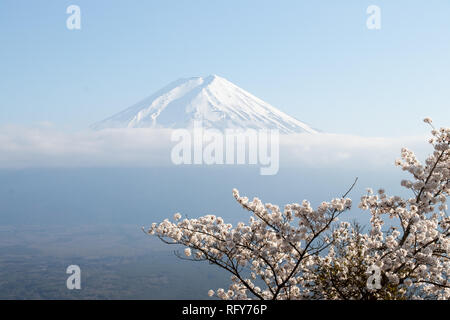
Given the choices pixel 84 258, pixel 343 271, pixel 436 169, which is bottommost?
pixel 84 258
